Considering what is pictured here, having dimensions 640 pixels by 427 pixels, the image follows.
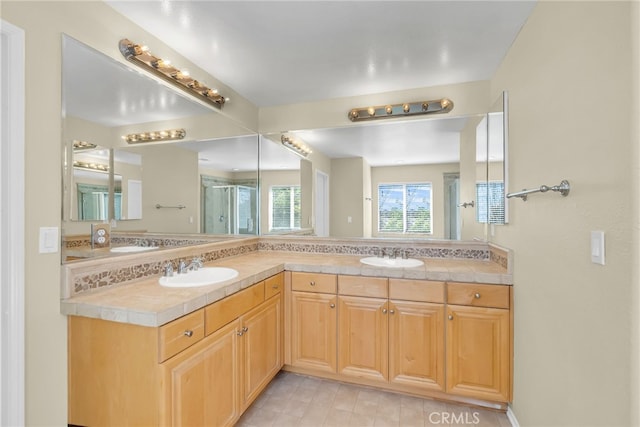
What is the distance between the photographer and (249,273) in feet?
6.18

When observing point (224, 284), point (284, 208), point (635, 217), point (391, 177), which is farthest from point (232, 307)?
point (391, 177)

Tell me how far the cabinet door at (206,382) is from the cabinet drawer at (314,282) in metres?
0.63

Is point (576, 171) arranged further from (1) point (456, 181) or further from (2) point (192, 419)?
(2) point (192, 419)

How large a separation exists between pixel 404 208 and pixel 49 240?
7.85ft

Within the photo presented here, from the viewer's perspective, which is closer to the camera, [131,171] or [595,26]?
[595,26]

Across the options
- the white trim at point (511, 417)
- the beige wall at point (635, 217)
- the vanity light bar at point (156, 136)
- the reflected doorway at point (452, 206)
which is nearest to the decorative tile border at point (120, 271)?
the vanity light bar at point (156, 136)

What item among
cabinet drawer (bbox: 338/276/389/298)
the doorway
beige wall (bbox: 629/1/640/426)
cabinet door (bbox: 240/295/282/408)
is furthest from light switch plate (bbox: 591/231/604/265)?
the doorway

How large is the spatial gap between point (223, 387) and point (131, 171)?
4.55ft

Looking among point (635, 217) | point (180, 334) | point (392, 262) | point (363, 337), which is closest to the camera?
point (635, 217)

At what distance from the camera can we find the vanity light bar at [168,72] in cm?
168

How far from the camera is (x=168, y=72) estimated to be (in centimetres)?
192

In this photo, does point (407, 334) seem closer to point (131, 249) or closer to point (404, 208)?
point (404, 208)

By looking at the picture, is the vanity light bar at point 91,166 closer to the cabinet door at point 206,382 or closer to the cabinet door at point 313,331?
the cabinet door at point 206,382

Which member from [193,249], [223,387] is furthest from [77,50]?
[223,387]
